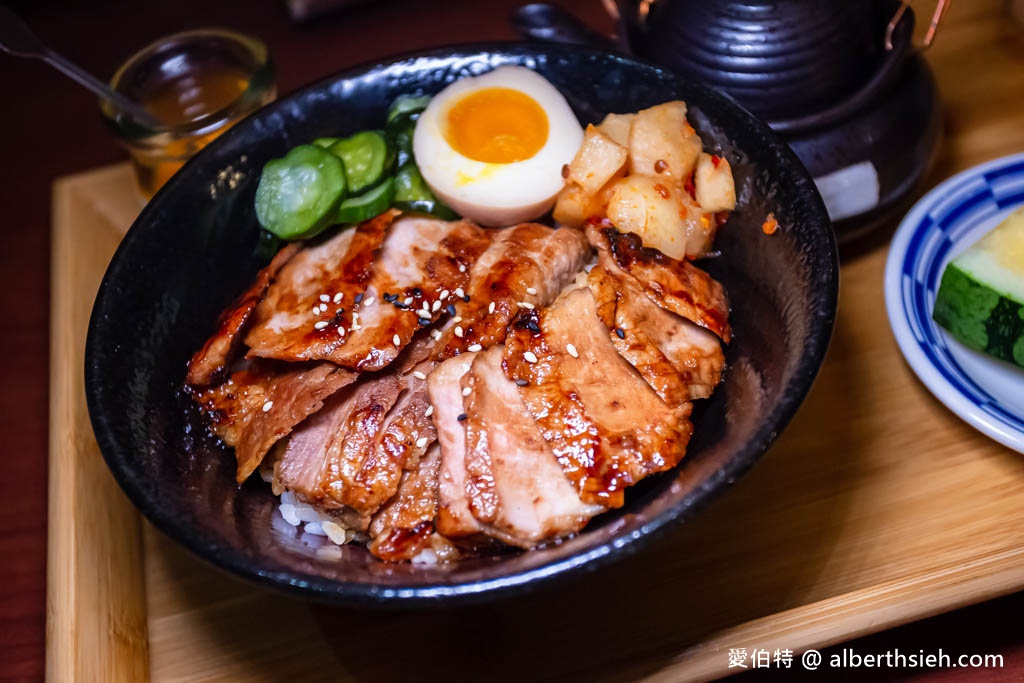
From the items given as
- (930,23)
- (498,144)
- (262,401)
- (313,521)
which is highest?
(930,23)

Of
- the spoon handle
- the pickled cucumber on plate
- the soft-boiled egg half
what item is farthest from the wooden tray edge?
the pickled cucumber on plate

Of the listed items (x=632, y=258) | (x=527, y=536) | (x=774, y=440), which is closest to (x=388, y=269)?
(x=632, y=258)

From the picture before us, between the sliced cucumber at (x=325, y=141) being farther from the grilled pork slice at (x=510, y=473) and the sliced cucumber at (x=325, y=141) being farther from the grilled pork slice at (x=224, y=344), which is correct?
the grilled pork slice at (x=510, y=473)

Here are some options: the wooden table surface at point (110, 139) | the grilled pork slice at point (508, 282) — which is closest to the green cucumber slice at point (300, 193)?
the grilled pork slice at point (508, 282)

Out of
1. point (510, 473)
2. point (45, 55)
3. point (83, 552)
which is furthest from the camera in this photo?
point (45, 55)

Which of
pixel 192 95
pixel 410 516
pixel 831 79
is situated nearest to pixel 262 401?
pixel 410 516

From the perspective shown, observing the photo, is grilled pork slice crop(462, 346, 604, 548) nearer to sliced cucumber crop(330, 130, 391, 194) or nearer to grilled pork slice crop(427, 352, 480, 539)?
grilled pork slice crop(427, 352, 480, 539)

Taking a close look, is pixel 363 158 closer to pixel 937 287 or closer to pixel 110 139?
pixel 937 287
